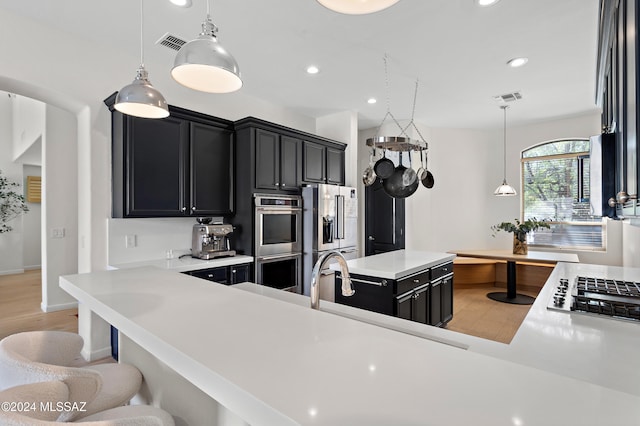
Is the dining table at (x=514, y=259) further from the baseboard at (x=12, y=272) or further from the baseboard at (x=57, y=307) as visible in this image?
the baseboard at (x=12, y=272)

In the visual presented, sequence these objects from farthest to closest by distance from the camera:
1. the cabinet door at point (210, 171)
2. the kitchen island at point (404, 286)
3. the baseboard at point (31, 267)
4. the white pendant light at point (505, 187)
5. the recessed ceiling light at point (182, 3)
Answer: the baseboard at point (31, 267) < the white pendant light at point (505, 187) < the cabinet door at point (210, 171) < the kitchen island at point (404, 286) < the recessed ceiling light at point (182, 3)

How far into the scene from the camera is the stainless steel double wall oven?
11.8 ft

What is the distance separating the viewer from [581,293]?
5.94ft

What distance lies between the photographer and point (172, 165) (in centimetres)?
321

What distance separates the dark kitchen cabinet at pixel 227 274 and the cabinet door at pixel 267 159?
937mm

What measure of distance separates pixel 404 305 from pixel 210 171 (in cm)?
242

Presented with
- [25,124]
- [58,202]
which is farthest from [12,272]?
[58,202]

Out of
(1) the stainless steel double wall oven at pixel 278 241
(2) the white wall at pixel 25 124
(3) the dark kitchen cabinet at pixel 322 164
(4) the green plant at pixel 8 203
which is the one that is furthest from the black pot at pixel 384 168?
(4) the green plant at pixel 8 203

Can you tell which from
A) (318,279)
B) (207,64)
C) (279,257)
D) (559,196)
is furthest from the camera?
(559,196)

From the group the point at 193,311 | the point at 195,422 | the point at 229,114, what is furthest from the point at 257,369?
the point at 229,114

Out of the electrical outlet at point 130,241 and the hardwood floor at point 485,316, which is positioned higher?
the electrical outlet at point 130,241

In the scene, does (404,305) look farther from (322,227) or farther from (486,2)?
(486,2)

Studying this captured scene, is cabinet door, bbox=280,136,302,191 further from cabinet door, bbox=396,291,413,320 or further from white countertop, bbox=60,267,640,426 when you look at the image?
white countertop, bbox=60,267,640,426

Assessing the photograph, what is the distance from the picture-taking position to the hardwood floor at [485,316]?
12.0 feet
